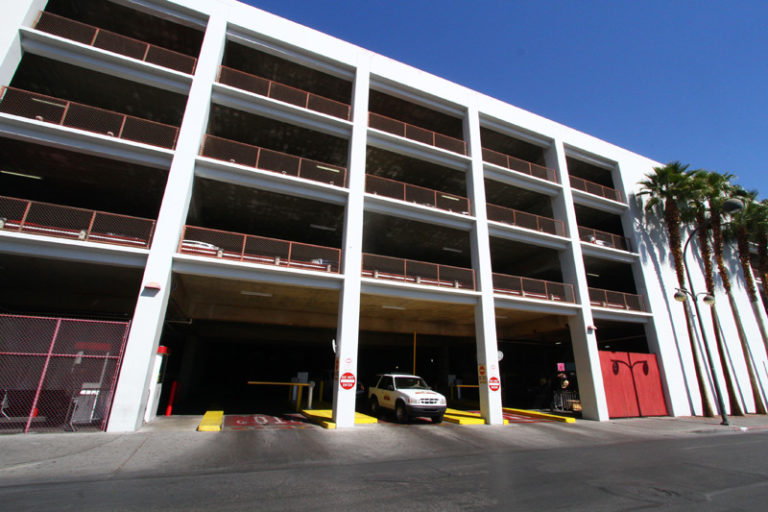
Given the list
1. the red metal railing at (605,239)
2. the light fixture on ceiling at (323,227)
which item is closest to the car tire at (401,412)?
the light fixture on ceiling at (323,227)

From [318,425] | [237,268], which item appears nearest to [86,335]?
[237,268]

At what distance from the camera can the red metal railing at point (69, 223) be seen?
10532 mm

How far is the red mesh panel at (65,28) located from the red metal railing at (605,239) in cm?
2375

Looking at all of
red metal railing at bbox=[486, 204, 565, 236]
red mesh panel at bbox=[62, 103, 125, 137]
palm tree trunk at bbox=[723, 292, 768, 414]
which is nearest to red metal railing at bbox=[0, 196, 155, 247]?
red mesh panel at bbox=[62, 103, 125, 137]

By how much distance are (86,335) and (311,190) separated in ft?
27.4

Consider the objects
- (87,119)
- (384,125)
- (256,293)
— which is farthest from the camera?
(384,125)

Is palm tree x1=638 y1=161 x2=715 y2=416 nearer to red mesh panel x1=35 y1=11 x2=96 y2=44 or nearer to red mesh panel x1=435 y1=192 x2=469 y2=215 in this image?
red mesh panel x1=435 y1=192 x2=469 y2=215

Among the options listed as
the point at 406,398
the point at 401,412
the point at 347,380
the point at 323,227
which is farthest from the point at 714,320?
the point at 323,227

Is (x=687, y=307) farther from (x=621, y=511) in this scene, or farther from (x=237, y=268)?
(x=237, y=268)

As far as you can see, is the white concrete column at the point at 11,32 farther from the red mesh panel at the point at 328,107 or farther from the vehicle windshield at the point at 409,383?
the vehicle windshield at the point at 409,383

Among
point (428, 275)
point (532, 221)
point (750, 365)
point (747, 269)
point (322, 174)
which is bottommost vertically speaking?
point (750, 365)

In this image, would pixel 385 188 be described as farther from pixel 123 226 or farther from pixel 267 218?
pixel 123 226

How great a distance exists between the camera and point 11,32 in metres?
11.2

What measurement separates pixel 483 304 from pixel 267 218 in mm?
11115
